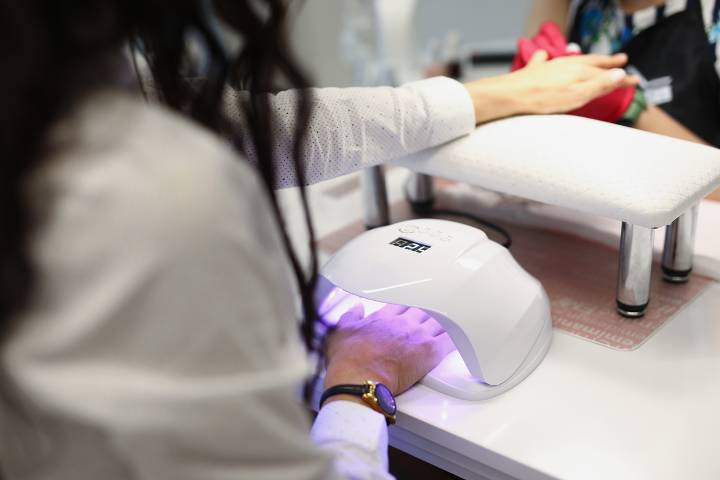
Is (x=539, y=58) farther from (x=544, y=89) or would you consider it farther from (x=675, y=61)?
(x=675, y=61)

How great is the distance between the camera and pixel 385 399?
65 cm

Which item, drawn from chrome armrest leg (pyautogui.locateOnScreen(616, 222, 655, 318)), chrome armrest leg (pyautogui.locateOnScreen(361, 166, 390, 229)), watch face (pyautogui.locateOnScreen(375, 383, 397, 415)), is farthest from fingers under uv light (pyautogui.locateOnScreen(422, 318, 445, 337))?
chrome armrest leg (pyautogui.locateOnScreen(361, 166, 390, 229))

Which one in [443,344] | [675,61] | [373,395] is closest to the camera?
[373,395]

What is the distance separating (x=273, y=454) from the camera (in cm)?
40

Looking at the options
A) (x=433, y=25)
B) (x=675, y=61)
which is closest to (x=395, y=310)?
(x=675, y=61)

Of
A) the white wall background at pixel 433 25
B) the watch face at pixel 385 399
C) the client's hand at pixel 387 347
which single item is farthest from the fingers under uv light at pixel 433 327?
the white wall background at pixel 433 25

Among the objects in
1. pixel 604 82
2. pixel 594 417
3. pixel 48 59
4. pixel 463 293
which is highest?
pixel 48 59

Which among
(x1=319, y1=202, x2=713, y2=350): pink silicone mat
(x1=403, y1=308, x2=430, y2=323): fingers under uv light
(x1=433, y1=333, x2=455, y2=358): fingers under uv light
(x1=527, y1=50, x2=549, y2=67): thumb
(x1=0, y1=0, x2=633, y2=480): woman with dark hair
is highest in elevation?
(x1=0, y1=0, x2=633, y2=480): woman with dark hair

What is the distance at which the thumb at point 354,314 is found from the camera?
76cm

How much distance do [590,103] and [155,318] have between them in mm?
769

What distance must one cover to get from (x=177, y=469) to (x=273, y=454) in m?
0.05

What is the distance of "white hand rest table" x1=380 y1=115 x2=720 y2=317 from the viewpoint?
0.71 meters

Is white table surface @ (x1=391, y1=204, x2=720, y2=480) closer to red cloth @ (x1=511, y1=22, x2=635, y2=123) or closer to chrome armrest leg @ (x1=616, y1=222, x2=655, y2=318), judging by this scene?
chrome armrest leg @ (x1=616, y1=222, x2=655, y2=318)

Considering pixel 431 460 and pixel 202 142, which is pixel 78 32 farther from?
pixel 431 460
